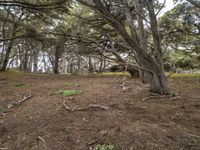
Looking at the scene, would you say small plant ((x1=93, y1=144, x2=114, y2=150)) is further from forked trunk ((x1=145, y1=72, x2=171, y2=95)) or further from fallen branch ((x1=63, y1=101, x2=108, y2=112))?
forked trunk ((x1=145, y1=72, x2=171, y2=95))

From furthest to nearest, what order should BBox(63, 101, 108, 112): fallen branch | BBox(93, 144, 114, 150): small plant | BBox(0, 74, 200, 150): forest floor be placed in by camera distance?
BBox(63, 101, 108, 112): fallen branch < BBox(0, 74, 200, 150): forest floor < BBox(93, 144, 114, 150): small plant

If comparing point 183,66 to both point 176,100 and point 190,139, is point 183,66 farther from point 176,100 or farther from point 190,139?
point 190,139

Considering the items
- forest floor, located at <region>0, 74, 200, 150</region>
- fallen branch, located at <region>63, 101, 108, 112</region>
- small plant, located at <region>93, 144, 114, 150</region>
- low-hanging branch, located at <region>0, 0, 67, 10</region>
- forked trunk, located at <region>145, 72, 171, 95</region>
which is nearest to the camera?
small plant, located at <region>93, 144, 114, 150</region>

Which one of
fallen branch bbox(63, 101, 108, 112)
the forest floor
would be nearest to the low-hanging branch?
the forest floor

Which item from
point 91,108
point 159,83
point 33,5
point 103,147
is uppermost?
point 33,5

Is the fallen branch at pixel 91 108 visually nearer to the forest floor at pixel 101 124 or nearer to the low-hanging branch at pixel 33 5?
the forest floor at pixel 101 124

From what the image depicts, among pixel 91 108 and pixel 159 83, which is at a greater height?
pixel 159 83

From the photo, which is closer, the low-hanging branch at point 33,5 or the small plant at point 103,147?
the small plant at point 103,147

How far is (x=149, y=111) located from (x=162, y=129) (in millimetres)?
854

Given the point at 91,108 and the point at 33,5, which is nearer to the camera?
the point at 91,108

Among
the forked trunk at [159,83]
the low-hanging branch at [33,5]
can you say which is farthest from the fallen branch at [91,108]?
the low-hanging branch at [33,5]

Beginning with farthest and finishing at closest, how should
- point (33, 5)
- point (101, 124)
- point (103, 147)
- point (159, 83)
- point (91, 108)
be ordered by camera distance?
point (33, 5) → point (159, 83) → point (91, 108) → point (101, 124) → point (103, 147)

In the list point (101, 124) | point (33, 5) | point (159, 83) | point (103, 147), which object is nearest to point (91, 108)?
point (101, 124)

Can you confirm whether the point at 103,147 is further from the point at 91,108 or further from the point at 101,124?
the point at 91,108
